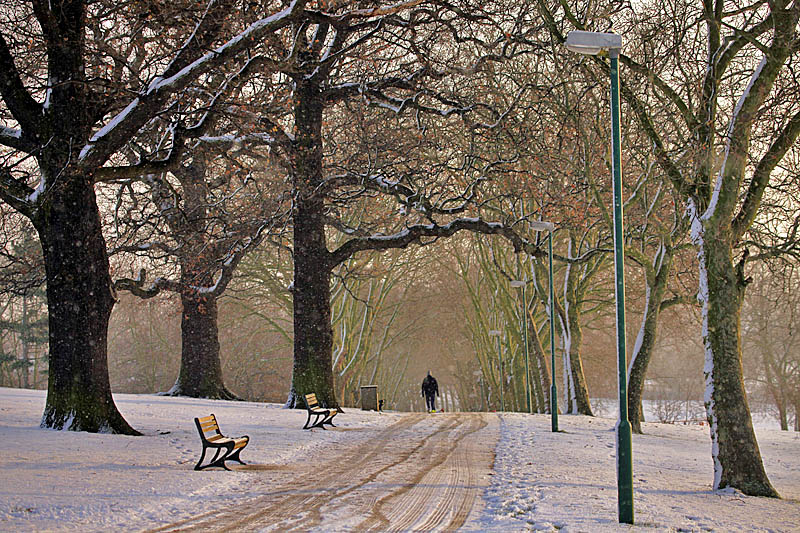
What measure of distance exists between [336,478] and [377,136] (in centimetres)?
1121

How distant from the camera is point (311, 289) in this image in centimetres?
2136

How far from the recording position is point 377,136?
19625 mm

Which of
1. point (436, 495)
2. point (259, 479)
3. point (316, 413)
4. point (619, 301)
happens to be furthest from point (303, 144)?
point (619, 301)

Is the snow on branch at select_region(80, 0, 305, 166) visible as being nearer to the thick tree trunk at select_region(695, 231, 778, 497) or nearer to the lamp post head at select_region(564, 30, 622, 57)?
the lamp post head at select_region(564, 30, 622, 57)

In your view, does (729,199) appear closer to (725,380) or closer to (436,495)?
(725,380)

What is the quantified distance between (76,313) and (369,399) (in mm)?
14825

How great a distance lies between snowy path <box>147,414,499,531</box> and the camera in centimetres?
767

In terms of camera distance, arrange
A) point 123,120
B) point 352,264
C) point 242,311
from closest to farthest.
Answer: point 123,120 → point 352,264 → point 242,311

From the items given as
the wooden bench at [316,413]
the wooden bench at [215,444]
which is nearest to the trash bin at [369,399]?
the wooden bench at [316,413]

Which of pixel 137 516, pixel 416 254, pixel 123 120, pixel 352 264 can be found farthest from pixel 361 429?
pixel 416 254

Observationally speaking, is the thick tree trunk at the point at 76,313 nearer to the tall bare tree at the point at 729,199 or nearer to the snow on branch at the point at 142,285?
the snow on branch at the point at 142,285

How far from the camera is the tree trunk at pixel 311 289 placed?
21.1m

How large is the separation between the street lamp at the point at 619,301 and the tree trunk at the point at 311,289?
12427mm

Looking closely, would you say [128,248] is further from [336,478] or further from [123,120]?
[336,478]
